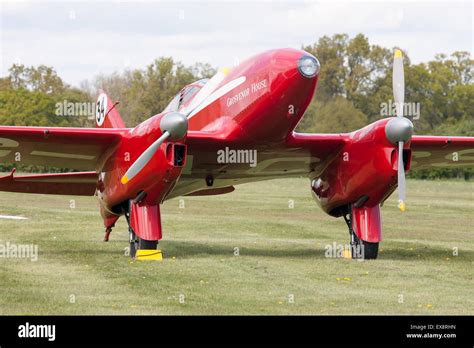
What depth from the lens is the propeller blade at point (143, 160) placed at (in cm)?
1673

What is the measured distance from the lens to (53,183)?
70.9 ft

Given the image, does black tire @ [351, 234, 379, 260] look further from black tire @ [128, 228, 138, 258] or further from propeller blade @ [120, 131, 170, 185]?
propeller blade @ [120, 131, 170, 185]

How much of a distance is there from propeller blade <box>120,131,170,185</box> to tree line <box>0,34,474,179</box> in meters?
63.5

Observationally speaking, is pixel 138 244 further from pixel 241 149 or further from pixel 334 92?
pixel 334 92

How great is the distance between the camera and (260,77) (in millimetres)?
16953

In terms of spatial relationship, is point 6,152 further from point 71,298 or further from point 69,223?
point 69,223

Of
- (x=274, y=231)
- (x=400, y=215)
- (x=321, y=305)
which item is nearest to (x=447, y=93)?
(x=400, y=215)

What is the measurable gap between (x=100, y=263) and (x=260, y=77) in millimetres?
4907

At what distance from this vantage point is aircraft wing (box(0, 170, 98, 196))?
69.0ft

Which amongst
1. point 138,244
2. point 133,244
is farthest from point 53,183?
point 138,244

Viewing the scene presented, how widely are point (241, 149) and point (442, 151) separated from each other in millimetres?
5117

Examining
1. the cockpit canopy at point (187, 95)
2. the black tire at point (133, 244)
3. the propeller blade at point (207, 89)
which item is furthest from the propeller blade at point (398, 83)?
the black tire at point (133, 244)

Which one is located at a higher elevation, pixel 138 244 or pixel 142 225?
pixel 142 225

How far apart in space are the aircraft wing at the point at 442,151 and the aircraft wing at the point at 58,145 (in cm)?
669
